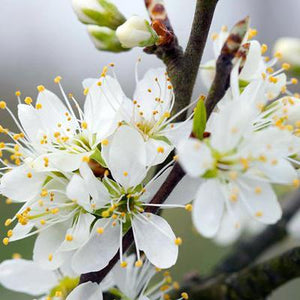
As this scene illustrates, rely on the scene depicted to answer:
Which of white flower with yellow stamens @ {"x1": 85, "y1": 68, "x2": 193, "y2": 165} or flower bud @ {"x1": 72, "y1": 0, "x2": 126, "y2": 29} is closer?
white flower with yellow stamens @ {"x1": 85, "y1": 68, "x2": 193, "y2": 165}

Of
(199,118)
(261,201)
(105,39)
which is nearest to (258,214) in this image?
(261,201)

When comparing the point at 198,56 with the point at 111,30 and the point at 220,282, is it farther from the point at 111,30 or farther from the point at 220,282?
the point at 220,282

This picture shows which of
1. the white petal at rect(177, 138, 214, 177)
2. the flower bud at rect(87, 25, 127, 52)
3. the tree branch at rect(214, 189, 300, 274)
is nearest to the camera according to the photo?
the white petal at rect(177, 138, 214, 177)

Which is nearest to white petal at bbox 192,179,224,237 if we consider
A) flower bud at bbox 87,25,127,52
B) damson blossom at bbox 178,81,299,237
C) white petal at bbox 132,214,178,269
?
damson blossom at bbox 178,81,299,237

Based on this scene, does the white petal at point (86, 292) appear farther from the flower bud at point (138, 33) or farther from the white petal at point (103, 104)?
the flower bud at point (138, 33)

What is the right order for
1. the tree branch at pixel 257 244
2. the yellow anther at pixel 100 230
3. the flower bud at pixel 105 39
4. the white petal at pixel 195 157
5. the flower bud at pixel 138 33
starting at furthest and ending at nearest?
the tree branch at pixel 257 244, the flower bud at pixel 105 39, the flower bud at pixel 138 33, the yellow anther at pixel 100 230, the white petal at pixel 195 157

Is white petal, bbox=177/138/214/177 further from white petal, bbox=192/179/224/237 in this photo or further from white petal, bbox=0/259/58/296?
white petal, bbox=0/259/58/296

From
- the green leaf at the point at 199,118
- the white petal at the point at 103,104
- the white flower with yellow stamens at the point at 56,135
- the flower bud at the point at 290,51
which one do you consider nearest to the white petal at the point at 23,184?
the white flower with yellow stamens at the point at 56,135
